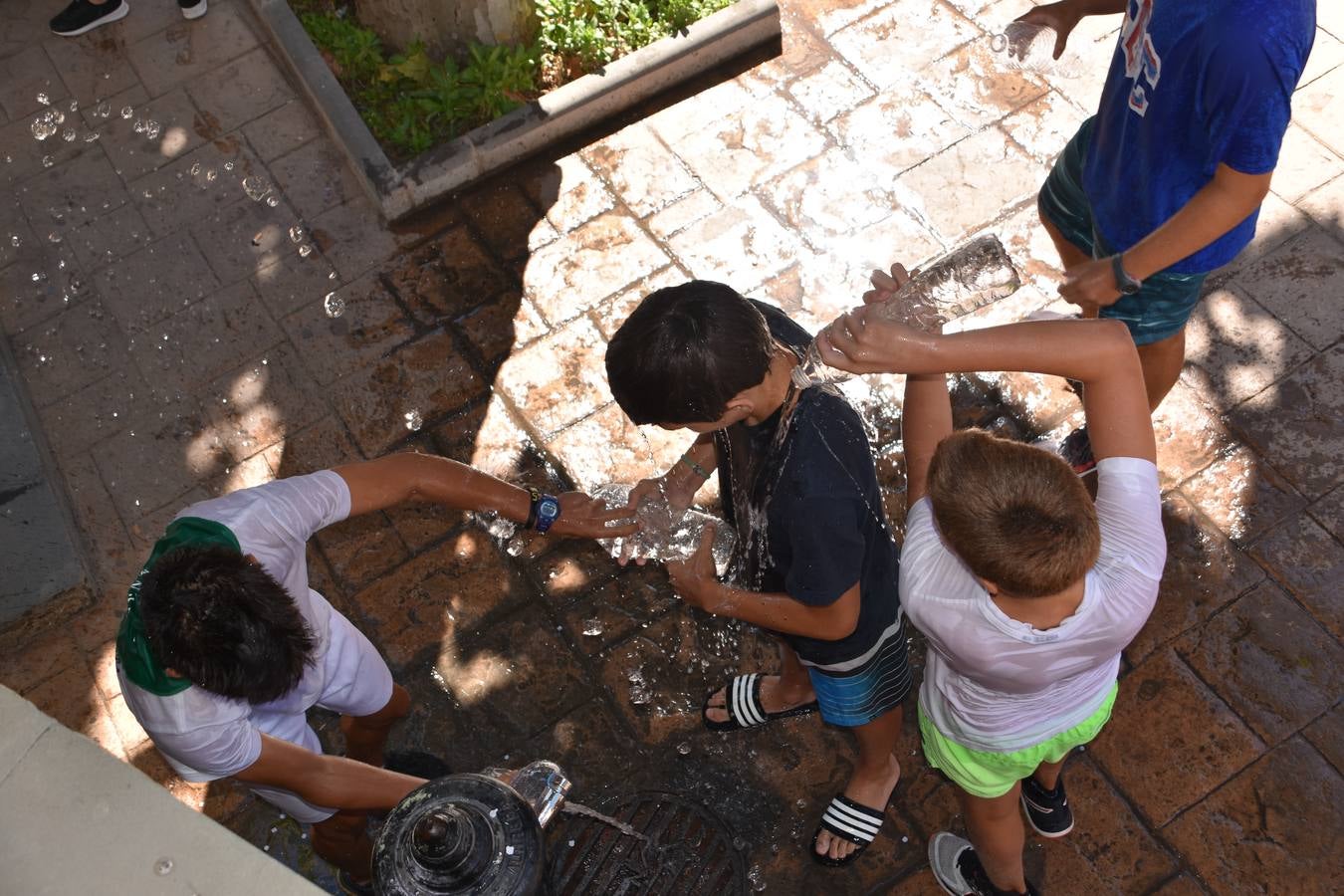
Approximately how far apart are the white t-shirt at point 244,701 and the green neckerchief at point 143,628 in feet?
0.10

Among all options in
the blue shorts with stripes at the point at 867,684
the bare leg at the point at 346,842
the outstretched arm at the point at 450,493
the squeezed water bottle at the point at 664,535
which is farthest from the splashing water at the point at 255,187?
the blue shorts with stripes at the point at 867,684

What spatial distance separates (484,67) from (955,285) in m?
3.14

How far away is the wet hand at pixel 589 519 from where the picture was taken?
3.57 metres

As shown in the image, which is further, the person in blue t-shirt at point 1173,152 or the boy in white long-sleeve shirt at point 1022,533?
the person in blue t-shirt at point 1173,152

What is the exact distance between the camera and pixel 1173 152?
2947mm

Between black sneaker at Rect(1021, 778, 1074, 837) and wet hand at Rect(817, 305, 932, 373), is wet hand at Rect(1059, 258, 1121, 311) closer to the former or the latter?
wet hand at Rect(817, 305, 932, 373)

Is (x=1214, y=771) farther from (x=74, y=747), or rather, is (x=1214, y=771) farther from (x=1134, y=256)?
(x=74, y=747)

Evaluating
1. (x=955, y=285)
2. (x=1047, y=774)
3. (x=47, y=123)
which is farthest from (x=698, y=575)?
(x=47, y=123)

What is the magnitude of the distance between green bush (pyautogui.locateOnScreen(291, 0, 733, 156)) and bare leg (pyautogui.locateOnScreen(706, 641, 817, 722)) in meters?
2.96

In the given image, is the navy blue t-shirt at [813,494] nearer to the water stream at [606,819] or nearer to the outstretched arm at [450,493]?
the outstretched arm at [450,493]

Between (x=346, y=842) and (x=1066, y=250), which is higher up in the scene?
(x=1066, y=250)

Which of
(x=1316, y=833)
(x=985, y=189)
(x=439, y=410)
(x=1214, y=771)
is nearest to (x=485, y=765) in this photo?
(x=439, y=410)

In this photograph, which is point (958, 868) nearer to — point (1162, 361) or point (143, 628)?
point (1162, 361)

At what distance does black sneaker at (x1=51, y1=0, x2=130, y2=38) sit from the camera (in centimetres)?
577
